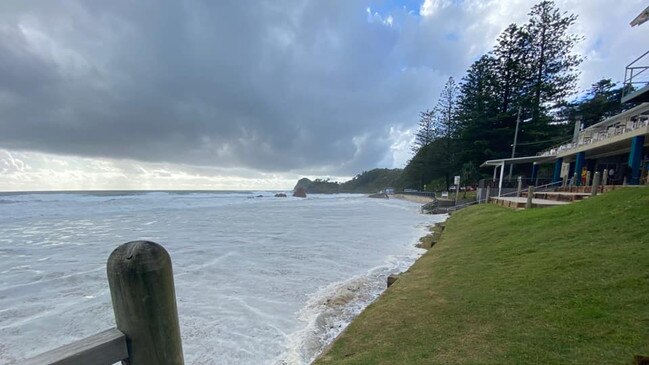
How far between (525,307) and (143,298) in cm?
447

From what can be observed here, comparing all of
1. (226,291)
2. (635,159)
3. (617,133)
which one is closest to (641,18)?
(617,133)

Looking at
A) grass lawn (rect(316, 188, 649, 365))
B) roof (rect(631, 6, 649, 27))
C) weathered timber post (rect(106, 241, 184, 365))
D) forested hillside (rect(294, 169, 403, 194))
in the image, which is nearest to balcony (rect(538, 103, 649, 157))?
roof (rect(631, 6, 649, 27))

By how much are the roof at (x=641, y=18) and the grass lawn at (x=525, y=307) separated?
13.9 meters

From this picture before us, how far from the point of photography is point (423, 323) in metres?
3.96

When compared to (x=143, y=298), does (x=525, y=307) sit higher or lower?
lower

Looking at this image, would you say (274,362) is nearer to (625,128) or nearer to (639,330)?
(639,330)

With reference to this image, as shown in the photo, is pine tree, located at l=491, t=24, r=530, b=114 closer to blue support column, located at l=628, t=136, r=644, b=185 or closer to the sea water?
blue support column, located at l=628, t=136, r=644, b=185

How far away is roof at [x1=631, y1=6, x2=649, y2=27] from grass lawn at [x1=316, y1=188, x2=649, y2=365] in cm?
1394

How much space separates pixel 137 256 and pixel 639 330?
4514mm

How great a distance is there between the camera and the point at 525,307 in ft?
12.9

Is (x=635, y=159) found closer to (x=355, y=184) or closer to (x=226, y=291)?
(x=226, y=291)

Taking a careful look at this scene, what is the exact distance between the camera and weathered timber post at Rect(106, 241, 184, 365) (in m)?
1.17

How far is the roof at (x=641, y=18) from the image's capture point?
1445cm

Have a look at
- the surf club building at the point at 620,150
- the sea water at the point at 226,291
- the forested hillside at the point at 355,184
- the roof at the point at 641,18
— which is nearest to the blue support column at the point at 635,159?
the surf club building at the point at 620,150
